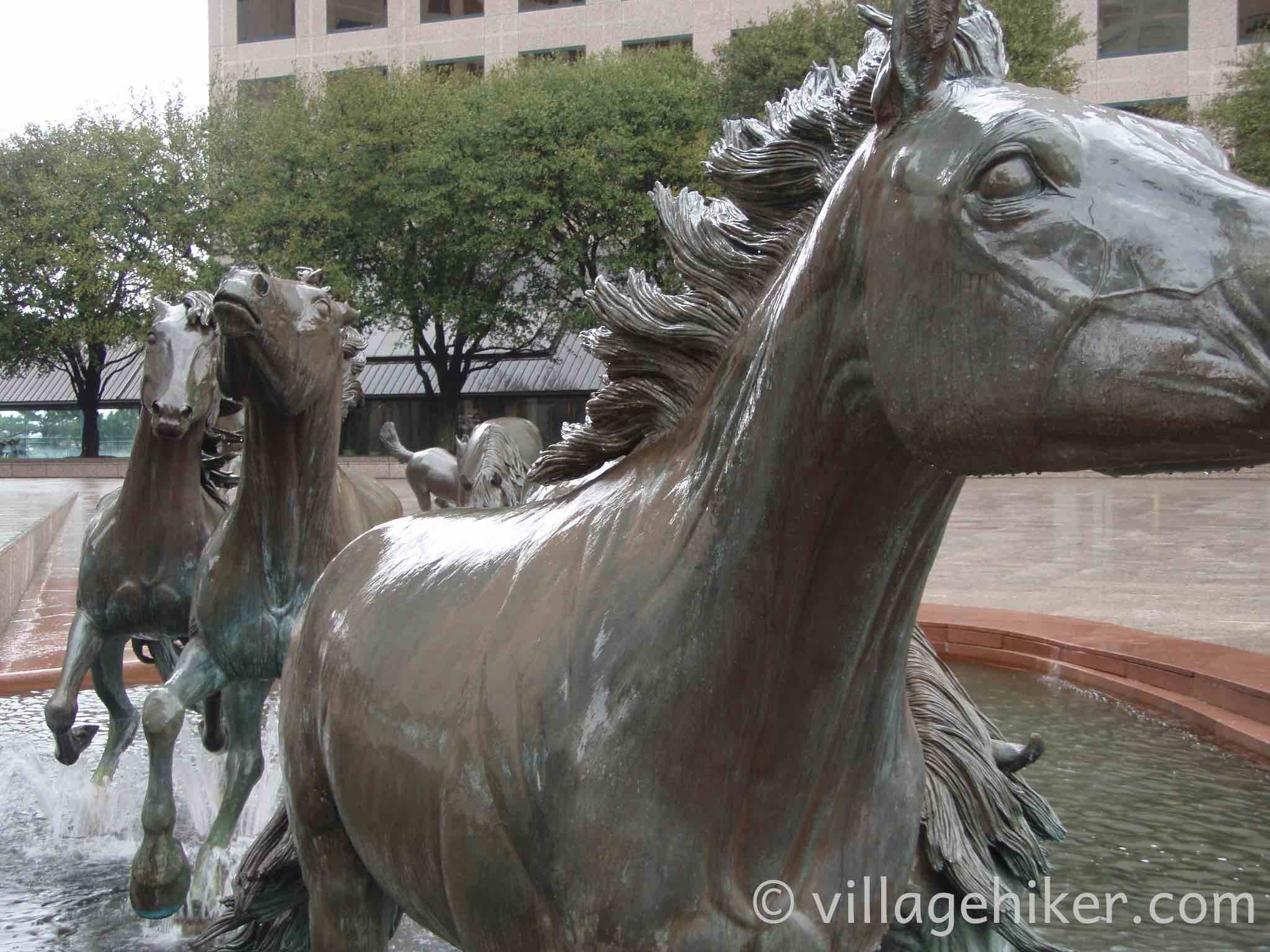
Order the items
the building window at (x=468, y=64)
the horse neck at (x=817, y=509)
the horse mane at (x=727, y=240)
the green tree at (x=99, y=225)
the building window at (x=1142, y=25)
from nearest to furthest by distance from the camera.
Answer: the horse neck at (x=817, y=509), the horse mane at (x=727, y=240), the building window at (x=1142, y=25), the green tree at (x=99, y=225), the building window at (x=468, y=64)

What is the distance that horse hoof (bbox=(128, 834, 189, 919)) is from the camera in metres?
3.58

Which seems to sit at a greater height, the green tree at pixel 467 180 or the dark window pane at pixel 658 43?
the dark window pane at pixel 658 43

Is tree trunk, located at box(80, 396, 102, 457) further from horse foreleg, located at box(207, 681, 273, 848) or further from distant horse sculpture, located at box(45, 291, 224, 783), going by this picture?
horse foreleg, located at box(207, 681, 273, 848)

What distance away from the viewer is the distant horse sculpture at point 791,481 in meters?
1.23

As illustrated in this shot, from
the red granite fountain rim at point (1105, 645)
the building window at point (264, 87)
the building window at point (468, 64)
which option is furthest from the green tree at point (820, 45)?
the red granite fountain rim at point (1105, 645)

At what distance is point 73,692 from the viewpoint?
5203 millimetres

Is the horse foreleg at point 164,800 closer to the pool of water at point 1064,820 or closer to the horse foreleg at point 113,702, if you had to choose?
the pool of water at point 1064,820

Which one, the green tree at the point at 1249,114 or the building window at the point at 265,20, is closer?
the green tree at the point at 1249,114

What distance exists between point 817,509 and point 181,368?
13.0 feet

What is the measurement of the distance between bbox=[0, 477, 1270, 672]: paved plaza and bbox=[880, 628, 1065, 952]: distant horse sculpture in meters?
4.94

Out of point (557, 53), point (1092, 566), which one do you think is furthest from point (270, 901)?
point (557, 53)

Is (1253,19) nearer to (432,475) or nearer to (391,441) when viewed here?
(432,475)

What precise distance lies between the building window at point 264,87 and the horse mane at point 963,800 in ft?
123

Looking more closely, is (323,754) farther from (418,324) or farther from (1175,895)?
(418,324)
